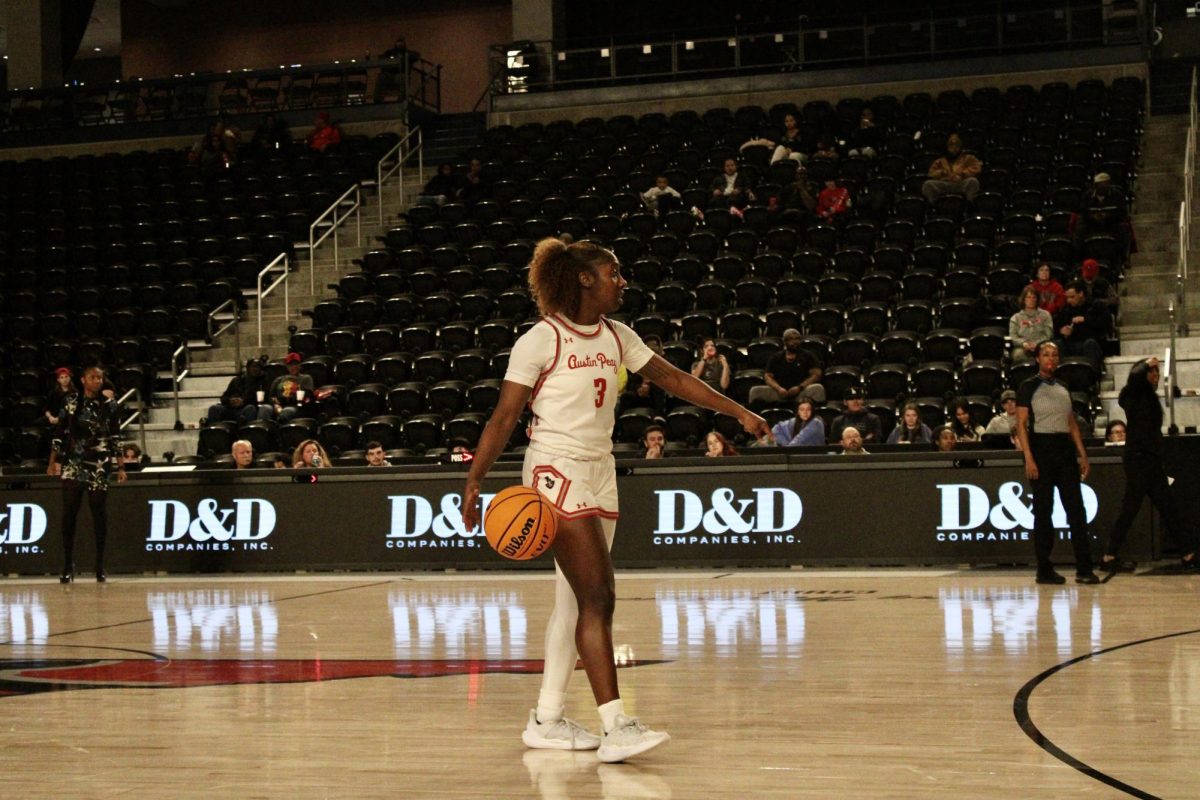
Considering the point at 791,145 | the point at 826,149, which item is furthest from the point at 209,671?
the point at 791,145

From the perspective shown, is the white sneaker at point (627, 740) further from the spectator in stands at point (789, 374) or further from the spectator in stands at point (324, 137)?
the spectator in stands at point (324, 137)

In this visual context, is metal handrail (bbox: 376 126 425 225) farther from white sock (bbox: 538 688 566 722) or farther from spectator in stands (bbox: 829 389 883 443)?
white sock (bbox: 538 688 566 722)

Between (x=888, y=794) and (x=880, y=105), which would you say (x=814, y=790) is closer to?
(x=888, y=794)

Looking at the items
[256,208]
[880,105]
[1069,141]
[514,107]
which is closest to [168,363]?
[256,208]

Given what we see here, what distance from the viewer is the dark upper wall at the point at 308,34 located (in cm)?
3144

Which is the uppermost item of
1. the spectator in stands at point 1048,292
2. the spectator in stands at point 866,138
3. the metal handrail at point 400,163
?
the metal handrail at point 400,163

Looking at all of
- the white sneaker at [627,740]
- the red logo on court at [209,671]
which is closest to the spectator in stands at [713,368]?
the red logo on court at [209,671]

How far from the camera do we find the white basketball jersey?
5000 millimetres

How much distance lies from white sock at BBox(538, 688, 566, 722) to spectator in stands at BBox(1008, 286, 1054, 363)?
36.3 ft

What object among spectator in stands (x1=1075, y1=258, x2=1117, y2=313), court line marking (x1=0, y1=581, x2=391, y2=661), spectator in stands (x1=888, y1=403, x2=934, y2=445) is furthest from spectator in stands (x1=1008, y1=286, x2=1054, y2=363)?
court line marking (x1=0, y1=581, x2=391, y2=661)

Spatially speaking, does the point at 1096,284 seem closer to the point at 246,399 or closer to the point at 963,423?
the point at 963,423

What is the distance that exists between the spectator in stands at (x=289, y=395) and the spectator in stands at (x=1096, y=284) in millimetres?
9107

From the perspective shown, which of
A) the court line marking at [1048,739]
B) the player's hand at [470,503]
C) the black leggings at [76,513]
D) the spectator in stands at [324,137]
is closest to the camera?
the court line marking at [1048,739]

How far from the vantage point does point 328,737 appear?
5238mm
